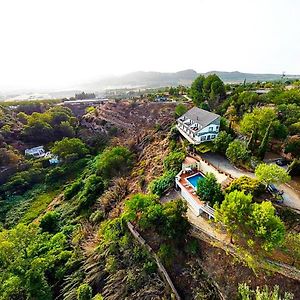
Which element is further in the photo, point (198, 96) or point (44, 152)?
point (44, 152)

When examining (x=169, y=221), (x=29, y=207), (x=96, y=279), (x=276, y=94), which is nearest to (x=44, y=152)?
(x=29, y=207)

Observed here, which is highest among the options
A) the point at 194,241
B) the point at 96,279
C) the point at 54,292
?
the point at 194,241

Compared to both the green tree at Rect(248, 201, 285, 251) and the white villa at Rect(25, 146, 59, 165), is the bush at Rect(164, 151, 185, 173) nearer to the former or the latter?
the green tree at Rect(248, 201, 285, 251)

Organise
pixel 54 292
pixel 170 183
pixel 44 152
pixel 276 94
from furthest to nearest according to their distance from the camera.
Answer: pixel 44 152, pixel 276 94, pixel 170 183, pixel 54 292

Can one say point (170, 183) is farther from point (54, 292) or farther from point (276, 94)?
point (276, 94)

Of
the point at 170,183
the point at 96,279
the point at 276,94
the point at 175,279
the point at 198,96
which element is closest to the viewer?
the point at 175,279

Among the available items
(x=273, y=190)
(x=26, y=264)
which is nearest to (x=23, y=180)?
(x=26, y=264)

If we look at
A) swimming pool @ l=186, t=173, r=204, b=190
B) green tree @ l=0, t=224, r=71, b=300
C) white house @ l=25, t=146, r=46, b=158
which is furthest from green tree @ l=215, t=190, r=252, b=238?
white house @ l=25, t=146, r=46, b=158
